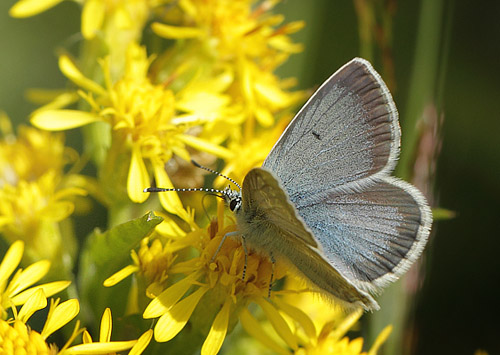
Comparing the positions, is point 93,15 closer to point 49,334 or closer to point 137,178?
point 137,178

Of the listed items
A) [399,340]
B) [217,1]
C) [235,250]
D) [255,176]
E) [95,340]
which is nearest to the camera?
[255,176]

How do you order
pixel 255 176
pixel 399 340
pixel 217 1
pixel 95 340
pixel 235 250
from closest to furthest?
pixel 255 176
pixel 235 250
pixel 95 340
pixel 399 340
pixel 217 1

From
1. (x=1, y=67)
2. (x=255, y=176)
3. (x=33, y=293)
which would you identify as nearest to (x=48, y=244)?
(x=33, y=293)

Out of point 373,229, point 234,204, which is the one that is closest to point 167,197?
point 234,204

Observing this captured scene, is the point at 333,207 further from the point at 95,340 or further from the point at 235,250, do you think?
the point at 95,340

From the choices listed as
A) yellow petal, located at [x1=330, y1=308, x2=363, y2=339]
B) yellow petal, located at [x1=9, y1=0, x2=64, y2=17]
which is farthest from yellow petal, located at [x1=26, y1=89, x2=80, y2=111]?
yellow petal, located at [x1=330, y1=308, x2=363, y2=339]

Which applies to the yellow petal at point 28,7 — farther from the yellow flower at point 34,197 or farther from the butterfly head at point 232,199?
the butterfly head at point 232,199

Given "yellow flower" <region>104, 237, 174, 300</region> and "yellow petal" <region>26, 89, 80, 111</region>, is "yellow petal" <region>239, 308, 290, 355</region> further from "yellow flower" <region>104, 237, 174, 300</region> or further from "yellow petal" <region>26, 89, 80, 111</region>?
"yellow petal" <region>26, 89, 80, 111</region>

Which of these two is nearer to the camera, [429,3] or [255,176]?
[255,176]
